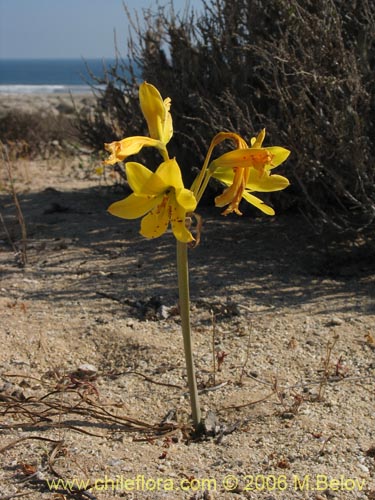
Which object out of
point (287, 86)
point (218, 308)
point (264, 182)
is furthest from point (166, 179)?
point (287, 86)

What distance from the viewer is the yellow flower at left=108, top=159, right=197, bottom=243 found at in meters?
1.77

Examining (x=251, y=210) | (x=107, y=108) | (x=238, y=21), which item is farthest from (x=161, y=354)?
(x=107, y=108)

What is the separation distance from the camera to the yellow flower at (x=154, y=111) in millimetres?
1955

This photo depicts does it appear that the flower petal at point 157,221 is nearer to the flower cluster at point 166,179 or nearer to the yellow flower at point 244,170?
the flower cluster at point 166,179

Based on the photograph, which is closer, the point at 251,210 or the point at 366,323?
the point at 366,323

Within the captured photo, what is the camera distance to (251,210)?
511 cm

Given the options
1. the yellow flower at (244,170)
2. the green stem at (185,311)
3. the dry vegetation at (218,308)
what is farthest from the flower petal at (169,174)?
the dry vegetation at (218,308)

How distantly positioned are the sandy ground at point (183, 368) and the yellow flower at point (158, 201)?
85cm

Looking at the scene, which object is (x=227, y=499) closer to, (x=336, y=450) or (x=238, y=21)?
(x=336, y=450)

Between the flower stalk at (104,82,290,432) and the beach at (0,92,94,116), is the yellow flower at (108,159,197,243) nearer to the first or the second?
the flower stalk at (104,82,290,432)

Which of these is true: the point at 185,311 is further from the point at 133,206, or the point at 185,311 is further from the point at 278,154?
the point at 278,154

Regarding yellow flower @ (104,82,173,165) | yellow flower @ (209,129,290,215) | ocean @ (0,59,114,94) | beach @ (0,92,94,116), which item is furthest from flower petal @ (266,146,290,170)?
ocean @ (0,59,114,94)

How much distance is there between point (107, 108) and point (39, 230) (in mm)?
1578

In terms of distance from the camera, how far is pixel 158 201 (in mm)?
1850
